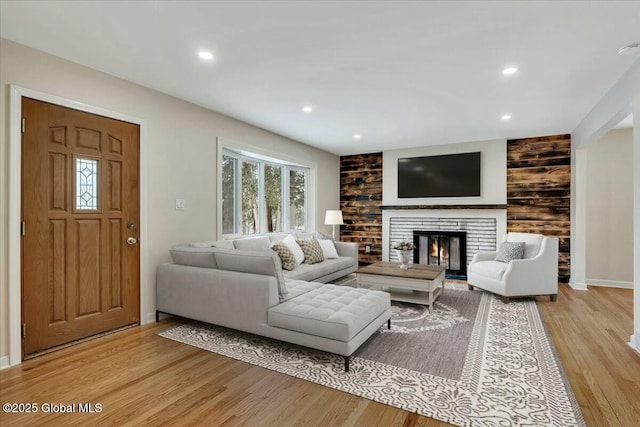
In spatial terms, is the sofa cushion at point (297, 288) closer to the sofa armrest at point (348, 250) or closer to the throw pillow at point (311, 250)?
the throw pillow at point (311, 250)

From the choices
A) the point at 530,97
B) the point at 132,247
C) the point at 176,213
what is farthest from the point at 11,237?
the point at 530,97

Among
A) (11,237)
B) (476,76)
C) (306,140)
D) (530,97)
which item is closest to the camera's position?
(11,237)

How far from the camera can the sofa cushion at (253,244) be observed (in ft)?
13.5

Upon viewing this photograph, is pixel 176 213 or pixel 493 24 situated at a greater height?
pixel 493 24

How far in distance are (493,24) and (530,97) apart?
1.83 metres

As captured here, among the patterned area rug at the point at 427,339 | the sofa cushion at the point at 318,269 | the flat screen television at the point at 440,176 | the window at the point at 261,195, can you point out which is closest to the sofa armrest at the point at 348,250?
the sofa cushion at the point at 318,269

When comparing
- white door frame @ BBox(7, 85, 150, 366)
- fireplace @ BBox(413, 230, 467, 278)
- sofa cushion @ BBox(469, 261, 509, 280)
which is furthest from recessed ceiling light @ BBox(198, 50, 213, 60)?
fireplace @ BBox(413, 230, 467, 278)

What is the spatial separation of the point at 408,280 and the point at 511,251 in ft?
5.79

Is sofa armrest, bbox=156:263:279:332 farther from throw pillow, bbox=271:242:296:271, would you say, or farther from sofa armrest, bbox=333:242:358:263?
sofa armrest, bbox=333:242:358:263

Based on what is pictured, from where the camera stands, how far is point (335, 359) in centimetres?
251

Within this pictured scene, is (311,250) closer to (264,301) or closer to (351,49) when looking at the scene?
(264,301)

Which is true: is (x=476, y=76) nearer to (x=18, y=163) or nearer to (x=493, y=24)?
(x=493, y=24)

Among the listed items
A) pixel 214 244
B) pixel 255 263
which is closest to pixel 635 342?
pixel 255 263

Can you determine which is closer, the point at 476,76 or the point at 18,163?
the point at 18,163
